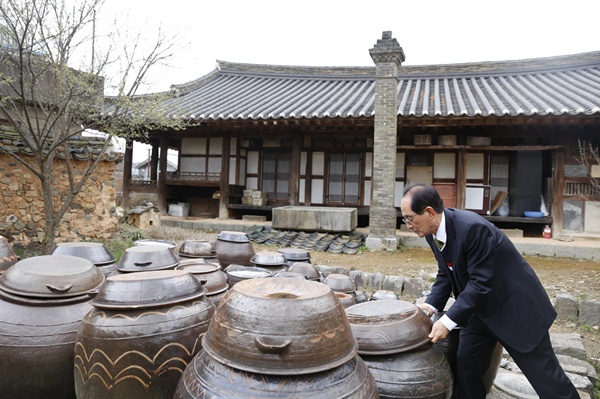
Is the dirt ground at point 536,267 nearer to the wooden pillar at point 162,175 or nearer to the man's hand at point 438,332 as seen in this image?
the wooden pillar at point 162,175

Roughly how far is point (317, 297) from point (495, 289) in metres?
1.39

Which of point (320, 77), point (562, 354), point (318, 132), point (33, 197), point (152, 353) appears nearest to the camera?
point (152, 353)

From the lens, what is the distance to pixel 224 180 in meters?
12.9

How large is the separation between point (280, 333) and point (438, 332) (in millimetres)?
1209

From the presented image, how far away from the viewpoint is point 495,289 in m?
2.54

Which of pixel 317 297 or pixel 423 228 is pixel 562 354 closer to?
pixel 423 228

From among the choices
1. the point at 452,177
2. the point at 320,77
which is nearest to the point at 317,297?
the point at 452,177

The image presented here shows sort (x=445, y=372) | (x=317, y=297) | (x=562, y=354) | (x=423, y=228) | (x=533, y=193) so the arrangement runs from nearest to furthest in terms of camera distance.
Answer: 1. (x=317, y=297)
2. (x=445, y=372)
3. (x=423, y=228)
4. (x=562, y=354)
5. (x=533, y=193)

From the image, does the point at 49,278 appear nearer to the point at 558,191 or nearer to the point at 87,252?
the point at 87,252

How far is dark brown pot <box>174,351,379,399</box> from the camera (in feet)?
5.42

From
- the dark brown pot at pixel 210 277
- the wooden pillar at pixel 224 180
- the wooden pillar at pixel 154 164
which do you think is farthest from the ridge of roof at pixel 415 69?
the dark brown pot at pixel 210 277

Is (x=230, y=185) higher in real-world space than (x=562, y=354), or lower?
higher

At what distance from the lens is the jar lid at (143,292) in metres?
2.20

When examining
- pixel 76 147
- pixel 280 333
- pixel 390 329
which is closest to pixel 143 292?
pixel 280 333
